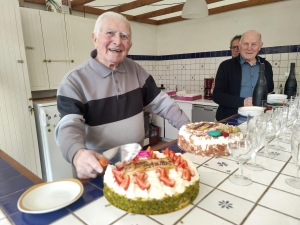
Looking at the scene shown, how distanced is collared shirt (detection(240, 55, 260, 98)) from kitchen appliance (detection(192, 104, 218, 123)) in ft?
2.95

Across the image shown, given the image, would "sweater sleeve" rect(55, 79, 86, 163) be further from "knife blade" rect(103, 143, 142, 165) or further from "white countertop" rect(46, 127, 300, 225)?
"white countertop" rect(46, 127, 300, 225)

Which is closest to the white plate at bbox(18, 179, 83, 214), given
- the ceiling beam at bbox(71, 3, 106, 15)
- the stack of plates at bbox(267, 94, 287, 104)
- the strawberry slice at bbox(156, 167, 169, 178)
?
the strawberry slice at bbox(156, 167, 169, 178)

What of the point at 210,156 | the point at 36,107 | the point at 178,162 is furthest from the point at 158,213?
the point at 36,107

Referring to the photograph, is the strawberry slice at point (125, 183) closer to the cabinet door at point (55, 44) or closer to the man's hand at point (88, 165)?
the man's hand at point (88, 165)

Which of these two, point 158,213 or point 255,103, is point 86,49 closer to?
point 255,103

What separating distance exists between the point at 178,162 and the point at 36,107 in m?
2.11

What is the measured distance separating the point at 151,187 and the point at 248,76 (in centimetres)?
176

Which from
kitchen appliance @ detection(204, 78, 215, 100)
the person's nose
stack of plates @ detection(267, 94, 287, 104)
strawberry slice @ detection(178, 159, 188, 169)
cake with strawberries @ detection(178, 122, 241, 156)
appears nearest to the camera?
strawberry slice @ detection(178, 159, 188, 169)

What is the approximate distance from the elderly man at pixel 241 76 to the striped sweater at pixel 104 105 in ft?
2.53

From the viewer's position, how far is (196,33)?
11.6 ft

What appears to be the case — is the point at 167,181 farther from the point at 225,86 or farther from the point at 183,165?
the point at 225,86

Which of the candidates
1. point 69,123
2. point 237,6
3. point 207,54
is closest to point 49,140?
point 69,123

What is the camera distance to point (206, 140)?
1.02 meters

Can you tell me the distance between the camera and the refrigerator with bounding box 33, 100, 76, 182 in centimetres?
230
